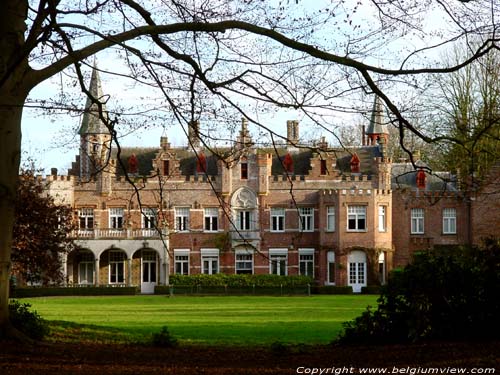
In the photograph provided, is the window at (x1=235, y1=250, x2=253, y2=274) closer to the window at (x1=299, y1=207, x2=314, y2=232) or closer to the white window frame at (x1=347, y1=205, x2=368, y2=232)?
the window at (x1=299, y1=207, x2=314, y2=232)

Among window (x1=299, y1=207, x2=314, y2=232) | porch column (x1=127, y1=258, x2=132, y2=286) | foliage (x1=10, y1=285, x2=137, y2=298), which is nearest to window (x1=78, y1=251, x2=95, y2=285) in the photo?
porch column (x1=127, y1=258, x2=132, y2=286)

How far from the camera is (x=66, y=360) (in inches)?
337

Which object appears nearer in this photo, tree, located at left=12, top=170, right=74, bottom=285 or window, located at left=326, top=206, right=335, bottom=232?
tree, located at left=12, top=170, right=74, bottom=285

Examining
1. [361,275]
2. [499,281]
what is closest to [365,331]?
[499,281]

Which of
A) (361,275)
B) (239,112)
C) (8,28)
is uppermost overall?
(8,28)

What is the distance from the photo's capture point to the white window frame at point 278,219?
4694 centimetres

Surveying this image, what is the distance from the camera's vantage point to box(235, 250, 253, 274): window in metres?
46.4

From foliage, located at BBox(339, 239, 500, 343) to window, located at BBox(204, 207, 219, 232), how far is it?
1404 inches

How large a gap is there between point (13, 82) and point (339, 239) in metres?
36.8

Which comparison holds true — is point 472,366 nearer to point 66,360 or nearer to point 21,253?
point 66,360

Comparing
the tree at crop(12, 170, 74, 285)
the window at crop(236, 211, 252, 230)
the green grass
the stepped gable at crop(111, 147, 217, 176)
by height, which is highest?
the stepped gable at crop(111, 147, 217, 176)

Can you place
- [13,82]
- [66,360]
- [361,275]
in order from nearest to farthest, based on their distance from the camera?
[66,360]
[13,82]
[361,275]

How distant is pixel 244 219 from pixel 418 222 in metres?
8.91

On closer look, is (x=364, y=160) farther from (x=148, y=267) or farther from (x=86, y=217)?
(x=86, y=217)
